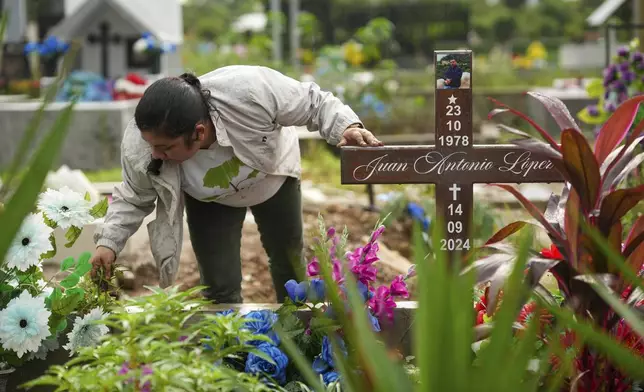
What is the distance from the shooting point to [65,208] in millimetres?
3146

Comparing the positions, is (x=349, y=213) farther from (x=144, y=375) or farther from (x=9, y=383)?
(x=144, y=375)

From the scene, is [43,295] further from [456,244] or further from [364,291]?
[456,244]

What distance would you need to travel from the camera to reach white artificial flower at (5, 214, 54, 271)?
114 inches

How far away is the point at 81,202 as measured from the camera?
3170 mm

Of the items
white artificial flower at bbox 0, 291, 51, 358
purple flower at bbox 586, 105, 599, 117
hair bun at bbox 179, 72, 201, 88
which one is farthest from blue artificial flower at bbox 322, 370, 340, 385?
purple flower at bbox 586, 105, 599, 117

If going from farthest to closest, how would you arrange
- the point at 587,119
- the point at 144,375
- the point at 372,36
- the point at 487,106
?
the point at 487,106, the point at 372,36, the point at 587,119, the point at 144,375

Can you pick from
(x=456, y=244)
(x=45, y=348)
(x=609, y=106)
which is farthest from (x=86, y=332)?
(x=609, y=106)

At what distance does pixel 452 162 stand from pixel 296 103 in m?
0.54

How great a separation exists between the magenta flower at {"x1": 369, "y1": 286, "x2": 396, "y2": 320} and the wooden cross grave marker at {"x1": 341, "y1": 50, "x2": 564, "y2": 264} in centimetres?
34

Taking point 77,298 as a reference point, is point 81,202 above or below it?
above

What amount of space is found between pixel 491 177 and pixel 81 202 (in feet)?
4.03

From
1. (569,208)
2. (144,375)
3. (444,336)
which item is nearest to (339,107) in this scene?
(569,208)

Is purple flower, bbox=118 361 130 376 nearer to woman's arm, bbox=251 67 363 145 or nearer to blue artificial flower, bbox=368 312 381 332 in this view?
blue artificial flower, bbox=368 312 381 332

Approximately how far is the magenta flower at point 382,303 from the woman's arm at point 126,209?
870 millimetres
